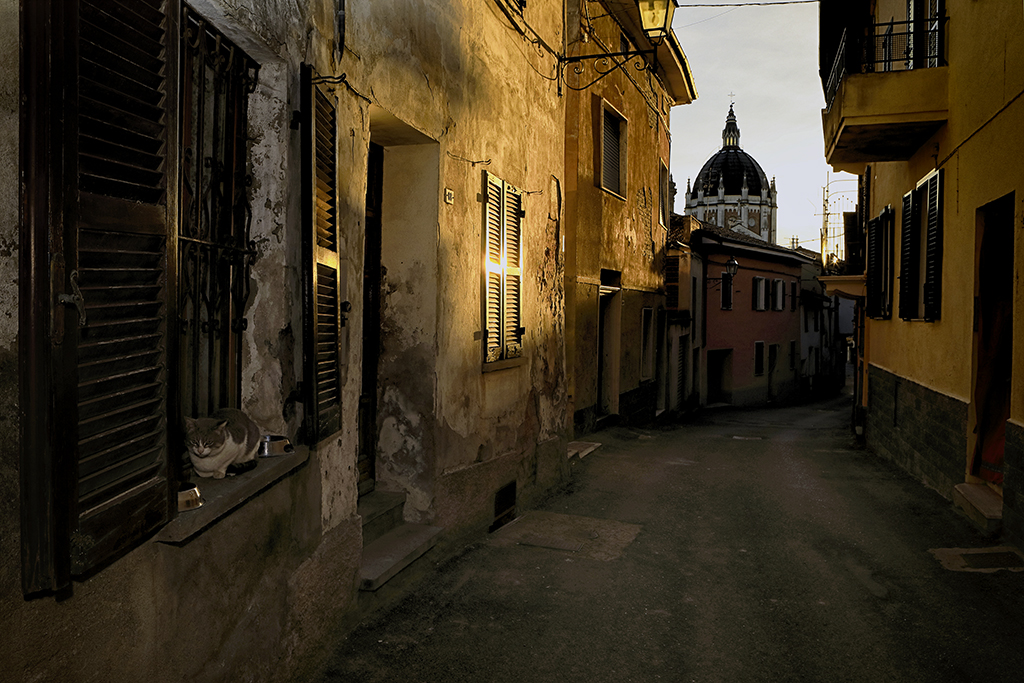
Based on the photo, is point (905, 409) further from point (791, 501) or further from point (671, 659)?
point (671, 659)

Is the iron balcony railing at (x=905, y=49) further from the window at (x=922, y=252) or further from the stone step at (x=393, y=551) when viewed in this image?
the stone step at (x=393, y=551)

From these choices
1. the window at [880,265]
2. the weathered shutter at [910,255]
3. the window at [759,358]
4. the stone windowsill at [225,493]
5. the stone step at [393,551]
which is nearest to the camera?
the stone windowsill at [225,493]

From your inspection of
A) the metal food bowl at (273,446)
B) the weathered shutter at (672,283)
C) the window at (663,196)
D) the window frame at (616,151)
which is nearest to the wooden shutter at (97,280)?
the metal food bowl at (273,446)

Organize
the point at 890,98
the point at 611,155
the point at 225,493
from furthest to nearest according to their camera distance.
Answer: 1. the point at 611,155
2. the point at 890,98
3. the point at 225,493

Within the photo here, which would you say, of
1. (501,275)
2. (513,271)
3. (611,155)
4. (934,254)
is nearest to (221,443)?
(501,275)

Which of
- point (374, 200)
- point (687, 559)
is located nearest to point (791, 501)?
point (687, 559)

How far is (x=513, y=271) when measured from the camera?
685 cm

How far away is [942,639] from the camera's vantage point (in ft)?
13.9

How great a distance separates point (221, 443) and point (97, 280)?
100 centimetres

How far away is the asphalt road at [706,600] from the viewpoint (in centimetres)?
387

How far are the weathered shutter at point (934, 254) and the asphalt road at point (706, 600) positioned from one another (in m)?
2.04

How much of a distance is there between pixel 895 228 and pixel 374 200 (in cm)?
852

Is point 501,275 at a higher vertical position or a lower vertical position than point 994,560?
higher

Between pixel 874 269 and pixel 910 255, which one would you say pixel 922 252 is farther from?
pixel 874 269
